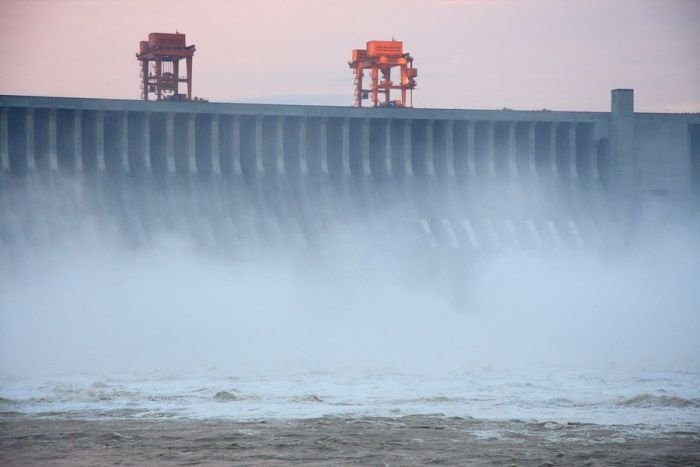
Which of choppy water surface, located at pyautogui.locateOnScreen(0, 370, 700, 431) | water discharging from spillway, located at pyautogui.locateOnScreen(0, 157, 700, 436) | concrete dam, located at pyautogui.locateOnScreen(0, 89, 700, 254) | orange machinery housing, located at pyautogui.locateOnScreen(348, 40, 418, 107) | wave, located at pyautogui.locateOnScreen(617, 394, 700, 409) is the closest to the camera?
choppy water surface, located at pyautogui.locateOnScreen(0, 370, 700, 431)

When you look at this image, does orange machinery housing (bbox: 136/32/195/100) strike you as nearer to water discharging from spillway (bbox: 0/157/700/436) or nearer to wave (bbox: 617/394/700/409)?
water discharging from spillway (bbox: 0/157/700/436)

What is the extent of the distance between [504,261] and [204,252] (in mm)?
12408

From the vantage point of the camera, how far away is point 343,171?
160 feet

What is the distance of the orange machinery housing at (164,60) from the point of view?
5600 centimetres

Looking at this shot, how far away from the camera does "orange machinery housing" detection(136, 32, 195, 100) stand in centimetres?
5600

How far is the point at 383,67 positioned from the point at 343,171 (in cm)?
1271

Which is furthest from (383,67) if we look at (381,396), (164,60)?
→ (381,396)

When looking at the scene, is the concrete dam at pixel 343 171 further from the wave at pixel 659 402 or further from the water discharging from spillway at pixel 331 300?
the wave at pixel 659 402

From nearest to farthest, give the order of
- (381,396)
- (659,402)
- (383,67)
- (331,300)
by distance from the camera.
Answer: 1. (659,402)
2. (381,396)
3. (331,300)
4. (383,67)

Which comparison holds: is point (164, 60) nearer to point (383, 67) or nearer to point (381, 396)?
point (383, 67)

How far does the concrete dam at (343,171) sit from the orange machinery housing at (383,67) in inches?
397

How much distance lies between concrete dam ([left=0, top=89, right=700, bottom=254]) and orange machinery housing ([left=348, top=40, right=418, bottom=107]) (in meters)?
10.1

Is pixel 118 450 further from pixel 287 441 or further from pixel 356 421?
pixel 356 421

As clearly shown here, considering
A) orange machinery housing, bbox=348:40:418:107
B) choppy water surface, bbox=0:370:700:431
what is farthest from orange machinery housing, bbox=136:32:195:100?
choppy water surface, bbox=0:370:700:431
